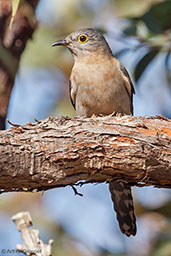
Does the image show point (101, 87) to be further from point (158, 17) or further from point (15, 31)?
point (15, 31)

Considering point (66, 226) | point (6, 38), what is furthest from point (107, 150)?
point (66, 226)

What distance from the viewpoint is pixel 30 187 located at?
482 centimetres

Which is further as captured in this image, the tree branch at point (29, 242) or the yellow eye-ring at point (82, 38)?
the yellow eye-ring at point (82, 38)

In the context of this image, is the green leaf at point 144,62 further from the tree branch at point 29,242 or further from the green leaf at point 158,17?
the tree branch at point 29,242

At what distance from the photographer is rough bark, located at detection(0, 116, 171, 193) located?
4.62 metres

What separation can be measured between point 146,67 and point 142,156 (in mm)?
2400

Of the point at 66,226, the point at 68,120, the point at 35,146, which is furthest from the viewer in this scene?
the point at 66,226

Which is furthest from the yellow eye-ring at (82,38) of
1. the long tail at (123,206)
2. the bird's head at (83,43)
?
the long tail at (123,206)

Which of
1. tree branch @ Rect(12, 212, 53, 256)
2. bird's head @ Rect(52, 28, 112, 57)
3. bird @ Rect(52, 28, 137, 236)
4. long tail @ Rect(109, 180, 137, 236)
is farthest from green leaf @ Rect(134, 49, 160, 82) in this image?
tree branch @ Rect(12, 212, 53, 256)

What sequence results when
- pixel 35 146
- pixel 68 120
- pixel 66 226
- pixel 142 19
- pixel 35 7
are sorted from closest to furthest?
pixel 35 146 < pixel 68 120 < pixel 142 19 < pixel 35 7 < pixel 66 226

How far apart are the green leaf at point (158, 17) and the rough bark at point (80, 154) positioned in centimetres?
198

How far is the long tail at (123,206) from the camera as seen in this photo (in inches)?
241

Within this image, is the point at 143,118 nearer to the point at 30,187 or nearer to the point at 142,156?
the point at 142,156

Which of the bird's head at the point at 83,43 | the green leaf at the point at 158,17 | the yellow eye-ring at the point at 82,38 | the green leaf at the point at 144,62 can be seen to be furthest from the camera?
the yellow eye-ring at the point at 82,38
